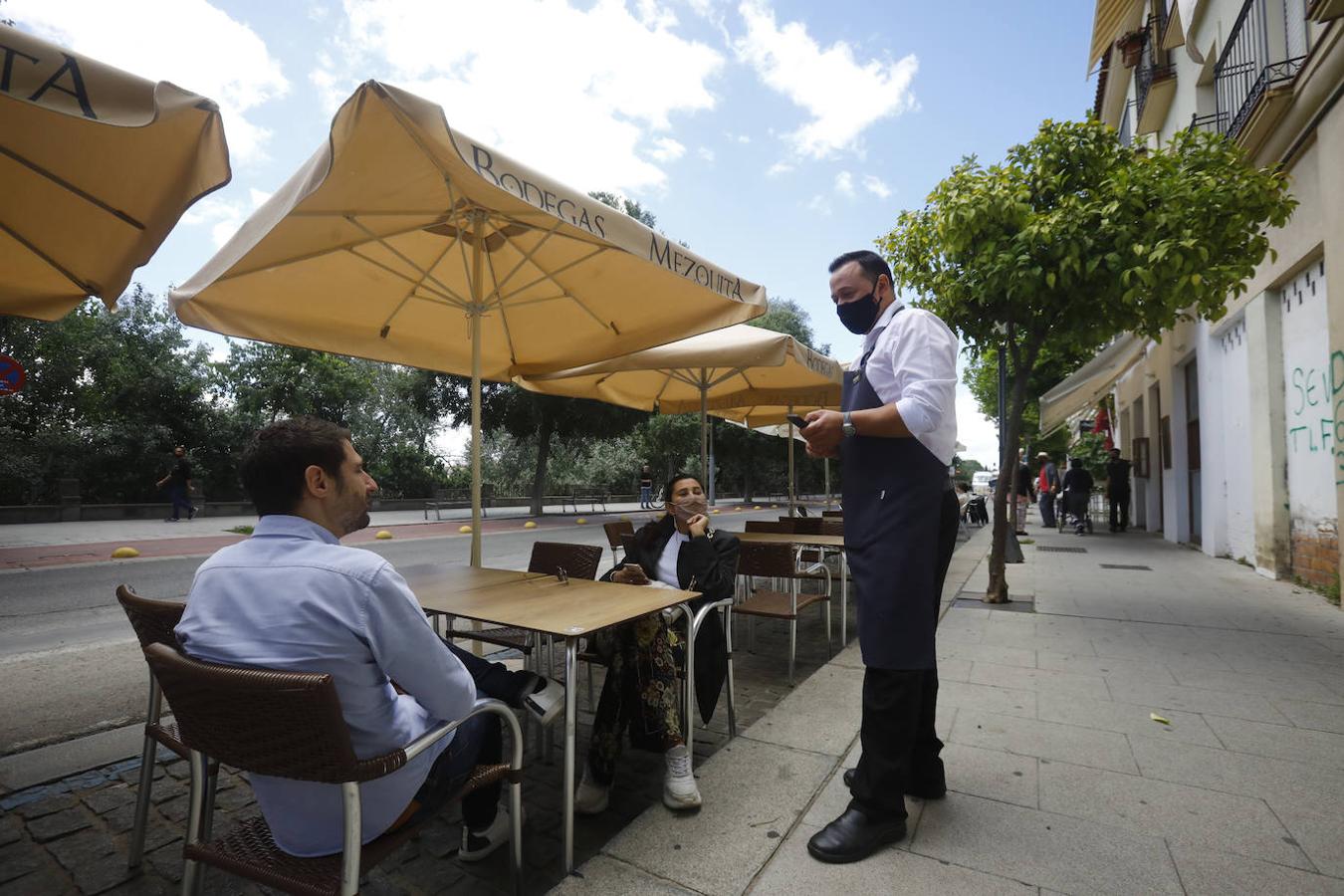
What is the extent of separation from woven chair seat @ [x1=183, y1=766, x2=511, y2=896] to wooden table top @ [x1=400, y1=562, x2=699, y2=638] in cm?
72

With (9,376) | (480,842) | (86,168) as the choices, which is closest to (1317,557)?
(480,842)

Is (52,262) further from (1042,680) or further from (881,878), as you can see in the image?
(1042,680)

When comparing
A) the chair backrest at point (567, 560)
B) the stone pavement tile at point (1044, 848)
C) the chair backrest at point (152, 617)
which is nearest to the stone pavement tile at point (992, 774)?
the stone pavement tile at point (1044, 848)

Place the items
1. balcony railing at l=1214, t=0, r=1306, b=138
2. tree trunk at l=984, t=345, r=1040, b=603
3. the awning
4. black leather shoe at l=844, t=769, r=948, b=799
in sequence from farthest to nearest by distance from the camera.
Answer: the awning → balcony railing at l=1214, t=0, r=1306, b=138 → tree trunk at l=984, t=345, r=1040, b=603 → black leather shoe at l=844, t=769, r=948, b=799

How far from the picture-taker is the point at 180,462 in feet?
58.1

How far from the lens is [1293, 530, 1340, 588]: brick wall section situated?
6.51m

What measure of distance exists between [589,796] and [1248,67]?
10859 mm

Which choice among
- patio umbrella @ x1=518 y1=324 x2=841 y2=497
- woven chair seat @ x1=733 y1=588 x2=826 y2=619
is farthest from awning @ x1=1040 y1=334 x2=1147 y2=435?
woven chair seat @ x1=733 y1=588 x2=826 y2=619

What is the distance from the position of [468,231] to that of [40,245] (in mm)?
1955

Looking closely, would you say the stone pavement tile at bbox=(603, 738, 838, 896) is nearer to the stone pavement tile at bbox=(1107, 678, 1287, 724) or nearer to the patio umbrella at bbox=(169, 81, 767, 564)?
the patio umbrella at bbox=(169, 81, 767, 564)

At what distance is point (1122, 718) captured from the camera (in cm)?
348

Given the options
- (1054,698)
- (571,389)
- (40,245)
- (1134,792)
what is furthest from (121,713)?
(1054,698)

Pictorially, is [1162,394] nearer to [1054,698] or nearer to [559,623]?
[1054,698]

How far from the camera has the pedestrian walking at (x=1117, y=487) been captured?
47.7 feet
